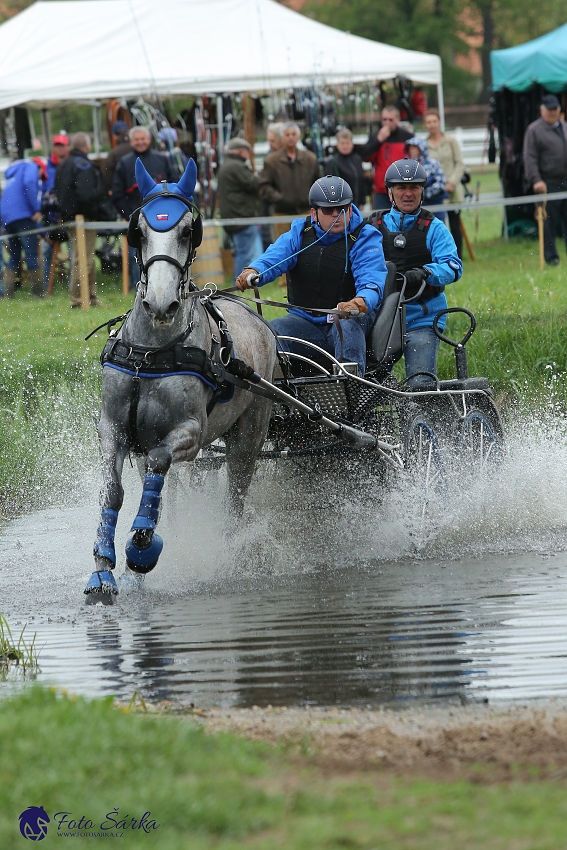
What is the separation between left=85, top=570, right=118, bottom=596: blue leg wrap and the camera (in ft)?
20.2

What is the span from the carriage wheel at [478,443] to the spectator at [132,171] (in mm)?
7365

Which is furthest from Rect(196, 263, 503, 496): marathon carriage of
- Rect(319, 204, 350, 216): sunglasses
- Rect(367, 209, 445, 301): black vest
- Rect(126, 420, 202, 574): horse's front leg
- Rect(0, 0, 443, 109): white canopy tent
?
Rect(0, 0, 443, 109): white canopy tent

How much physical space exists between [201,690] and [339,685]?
0.51 meters

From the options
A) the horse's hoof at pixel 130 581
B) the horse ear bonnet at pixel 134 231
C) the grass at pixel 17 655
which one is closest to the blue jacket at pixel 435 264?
the horse ear bonnet at pixel 134 231

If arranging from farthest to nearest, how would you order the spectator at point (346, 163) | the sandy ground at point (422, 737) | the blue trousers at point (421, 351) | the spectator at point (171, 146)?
1. the spectator at point (171, 146)
2. the spectator at point (346, 163)
3. the blue trousers at point (421, 351)
4. the sandy ground at point (422, 737)


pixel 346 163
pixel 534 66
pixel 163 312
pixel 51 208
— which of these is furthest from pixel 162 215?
pixel 534 66

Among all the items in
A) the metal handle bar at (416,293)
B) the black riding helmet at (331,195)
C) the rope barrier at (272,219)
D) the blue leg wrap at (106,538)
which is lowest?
the blue leg wrap at (106,538)

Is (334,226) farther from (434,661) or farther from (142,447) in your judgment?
(434,661)

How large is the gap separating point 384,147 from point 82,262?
465 centimetres

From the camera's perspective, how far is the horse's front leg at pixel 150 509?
6.08 m

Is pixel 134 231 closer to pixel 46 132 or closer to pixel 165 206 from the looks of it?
pixel 165 206

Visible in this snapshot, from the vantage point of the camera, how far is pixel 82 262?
1430 centimetres

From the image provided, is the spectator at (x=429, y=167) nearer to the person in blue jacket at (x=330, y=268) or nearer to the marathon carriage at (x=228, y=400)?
the marathon carriage at (x=228, y=400)

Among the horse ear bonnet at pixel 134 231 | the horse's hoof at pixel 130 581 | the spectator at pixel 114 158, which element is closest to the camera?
the horse ear bonnet at pixel 134 231
